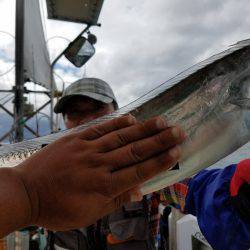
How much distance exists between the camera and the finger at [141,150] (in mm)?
1134

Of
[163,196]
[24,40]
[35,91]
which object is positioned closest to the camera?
[163,196]

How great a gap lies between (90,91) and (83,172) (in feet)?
8.49

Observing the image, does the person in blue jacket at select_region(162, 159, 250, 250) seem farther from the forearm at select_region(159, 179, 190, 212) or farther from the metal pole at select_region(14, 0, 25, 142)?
the metal pole at select_region(14, 0, 25, 142)

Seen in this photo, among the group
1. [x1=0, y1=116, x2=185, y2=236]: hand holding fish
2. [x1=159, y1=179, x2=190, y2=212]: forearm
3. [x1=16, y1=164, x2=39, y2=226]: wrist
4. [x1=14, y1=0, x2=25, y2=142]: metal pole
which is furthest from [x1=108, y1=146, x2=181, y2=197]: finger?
[x1=14, y1=0, x2=25, y2=142]: metal pole

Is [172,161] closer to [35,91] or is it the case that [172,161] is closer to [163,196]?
[163,196]

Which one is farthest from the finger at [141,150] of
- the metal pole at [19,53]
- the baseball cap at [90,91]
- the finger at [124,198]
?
the metal pole at [19,53]

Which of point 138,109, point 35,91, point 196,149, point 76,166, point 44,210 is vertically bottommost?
point 44,210

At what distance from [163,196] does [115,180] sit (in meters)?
2.08

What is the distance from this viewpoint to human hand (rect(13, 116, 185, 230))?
3.55ft

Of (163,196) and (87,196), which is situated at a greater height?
(163,196)

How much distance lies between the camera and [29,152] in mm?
1900

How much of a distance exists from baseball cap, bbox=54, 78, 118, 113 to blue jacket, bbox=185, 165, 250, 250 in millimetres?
1426

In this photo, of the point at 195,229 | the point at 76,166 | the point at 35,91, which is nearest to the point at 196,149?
the point at 76,166

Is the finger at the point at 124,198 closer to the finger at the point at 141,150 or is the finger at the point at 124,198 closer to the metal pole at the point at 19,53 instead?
the finger at the point at 141,150
